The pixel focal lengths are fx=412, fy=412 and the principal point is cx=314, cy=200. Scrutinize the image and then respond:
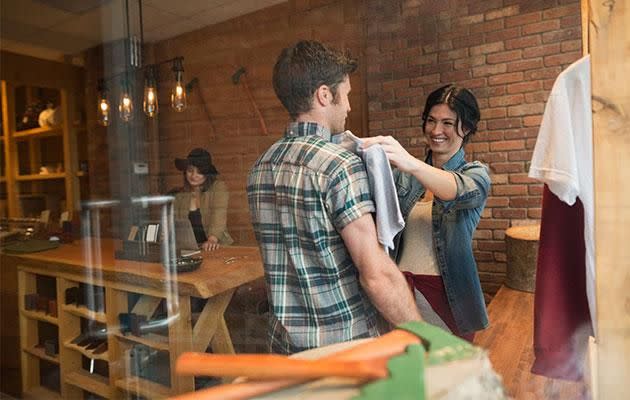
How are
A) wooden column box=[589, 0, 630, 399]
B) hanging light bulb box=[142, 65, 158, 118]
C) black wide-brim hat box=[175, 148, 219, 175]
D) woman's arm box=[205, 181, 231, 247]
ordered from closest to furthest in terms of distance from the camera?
wooden column box=[589, 0, 630, 399] → woman's arm box=[205, 181, 231, 247] → black wide-brim hat box=[175, 148, 219, 175] → hanging light bulb box=[142, 65, 158, 118]

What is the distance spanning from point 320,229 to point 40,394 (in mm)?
1797

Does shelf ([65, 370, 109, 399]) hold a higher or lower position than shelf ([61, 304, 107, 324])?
lower

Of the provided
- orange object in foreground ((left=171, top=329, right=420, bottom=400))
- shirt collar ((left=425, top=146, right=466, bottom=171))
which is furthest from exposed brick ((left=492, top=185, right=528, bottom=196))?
orange object in foreground ((left=171, top=329, right=420, bottom=400))

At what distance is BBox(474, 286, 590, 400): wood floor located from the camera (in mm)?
754

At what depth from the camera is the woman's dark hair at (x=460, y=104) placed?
0.83m

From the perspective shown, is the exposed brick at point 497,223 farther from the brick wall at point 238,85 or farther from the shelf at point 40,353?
the shelf at point 40,353

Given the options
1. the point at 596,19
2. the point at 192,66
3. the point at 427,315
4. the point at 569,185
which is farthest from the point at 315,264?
the point at 192,66

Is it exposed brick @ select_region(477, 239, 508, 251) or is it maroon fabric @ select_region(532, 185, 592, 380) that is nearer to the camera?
maroon fabric @ select_region(532, 185, 592, 380)

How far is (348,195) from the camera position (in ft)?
2.35

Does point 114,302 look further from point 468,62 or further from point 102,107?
point 468,62

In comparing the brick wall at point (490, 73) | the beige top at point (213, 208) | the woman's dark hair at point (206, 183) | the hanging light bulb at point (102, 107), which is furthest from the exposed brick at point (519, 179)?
the hanging light bulb at point (102, 107)

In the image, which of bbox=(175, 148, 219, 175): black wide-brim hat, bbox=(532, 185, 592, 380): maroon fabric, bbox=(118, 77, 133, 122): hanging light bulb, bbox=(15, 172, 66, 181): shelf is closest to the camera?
bbox=(532, 185, 592, 380): maroon fabric

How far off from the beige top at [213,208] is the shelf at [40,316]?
0.81m

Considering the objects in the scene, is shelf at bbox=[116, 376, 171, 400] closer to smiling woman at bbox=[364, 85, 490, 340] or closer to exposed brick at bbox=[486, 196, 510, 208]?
smiling woman at bbox=[364, 85, 490, 340]
